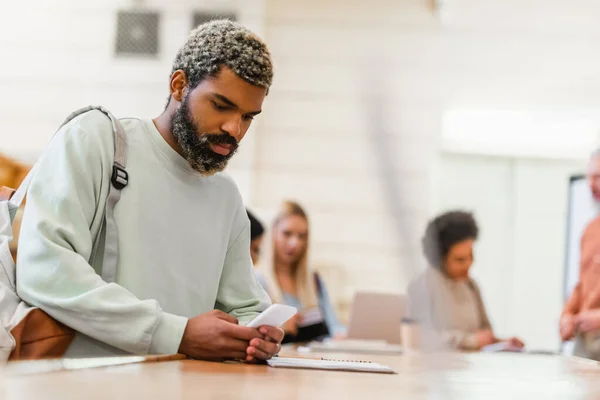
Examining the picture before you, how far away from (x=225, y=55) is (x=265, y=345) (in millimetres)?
524

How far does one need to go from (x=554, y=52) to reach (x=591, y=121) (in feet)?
1.71

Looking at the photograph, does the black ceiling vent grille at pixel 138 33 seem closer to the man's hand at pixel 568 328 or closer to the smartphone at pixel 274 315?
the man's hand at pixel 568 328

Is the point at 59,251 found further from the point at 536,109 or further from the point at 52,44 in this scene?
the point at 536,109

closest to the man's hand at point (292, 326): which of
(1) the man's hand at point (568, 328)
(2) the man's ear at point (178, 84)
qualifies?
(1) the man's hand at point (568, 328)

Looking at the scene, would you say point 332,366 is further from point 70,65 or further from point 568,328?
point 70,65

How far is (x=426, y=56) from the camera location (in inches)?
216

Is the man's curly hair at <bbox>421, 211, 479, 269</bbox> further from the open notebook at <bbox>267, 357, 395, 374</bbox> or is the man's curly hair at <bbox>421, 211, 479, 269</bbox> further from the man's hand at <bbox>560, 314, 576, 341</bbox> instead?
the open notebook at <bbox>267, 357, 395, 374</bbox>

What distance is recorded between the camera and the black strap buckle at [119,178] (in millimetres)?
1364

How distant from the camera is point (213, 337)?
4.19ft

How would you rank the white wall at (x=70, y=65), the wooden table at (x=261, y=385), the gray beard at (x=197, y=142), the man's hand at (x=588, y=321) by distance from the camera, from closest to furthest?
1. the wooden table at (x=261, y=385)
2. the gray beard at (x=197, y=142)
3. the man's hand at (x=588, y=321)
4. the white wall at (x=70, y=65)

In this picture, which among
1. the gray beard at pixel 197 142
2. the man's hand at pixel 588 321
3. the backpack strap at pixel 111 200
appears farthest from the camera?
the man's hand at pixel 588 321

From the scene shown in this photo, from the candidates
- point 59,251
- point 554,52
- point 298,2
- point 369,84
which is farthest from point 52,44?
point 59,251

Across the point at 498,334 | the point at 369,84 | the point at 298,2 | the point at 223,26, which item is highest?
the point at 298,2

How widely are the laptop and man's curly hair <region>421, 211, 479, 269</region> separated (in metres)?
0.37
